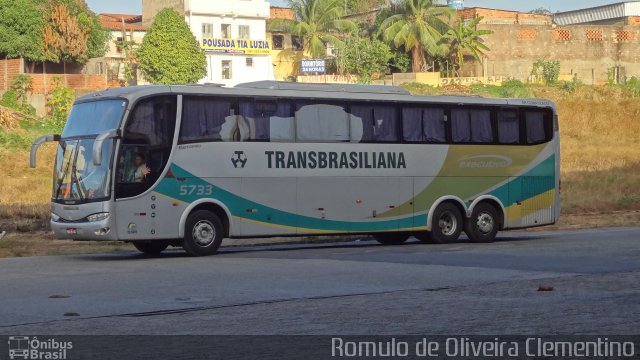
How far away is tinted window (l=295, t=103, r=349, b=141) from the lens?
78.2 feet

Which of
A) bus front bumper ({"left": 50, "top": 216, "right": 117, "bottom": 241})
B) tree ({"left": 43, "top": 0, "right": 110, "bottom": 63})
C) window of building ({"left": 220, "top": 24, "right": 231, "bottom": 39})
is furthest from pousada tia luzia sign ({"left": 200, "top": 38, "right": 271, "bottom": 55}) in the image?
bus front bumper ({"left": 50, "top": 216, "right": 117, "bottom": 241})

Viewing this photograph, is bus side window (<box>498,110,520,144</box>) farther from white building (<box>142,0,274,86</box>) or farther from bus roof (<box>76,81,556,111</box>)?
white building (<box>142,0,274,86</box>)

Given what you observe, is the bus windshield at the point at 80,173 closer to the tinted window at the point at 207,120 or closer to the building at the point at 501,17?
the tinted window at the point at 207,120

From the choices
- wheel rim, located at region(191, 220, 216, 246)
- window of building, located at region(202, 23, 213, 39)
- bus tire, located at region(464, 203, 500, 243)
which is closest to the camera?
wheel rim, located at region(191, 220, 216, 246)

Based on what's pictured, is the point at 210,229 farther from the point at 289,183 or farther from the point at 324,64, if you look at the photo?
the point at 324,64

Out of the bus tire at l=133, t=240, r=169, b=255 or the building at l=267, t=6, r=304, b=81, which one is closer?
the bus tire at l=133, t=240, r=169, b=255

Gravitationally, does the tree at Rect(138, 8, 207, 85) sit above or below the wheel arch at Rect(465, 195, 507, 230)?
above

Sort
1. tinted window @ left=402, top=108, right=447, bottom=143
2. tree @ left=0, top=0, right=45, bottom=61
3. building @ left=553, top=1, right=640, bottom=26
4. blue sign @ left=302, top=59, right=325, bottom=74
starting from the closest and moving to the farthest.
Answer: tinted window @ left=402, top=108, right=447, bottom=143
tree @ left=0, top=0, right=45, bottom=61
blue sign @ left=302, top=59, right=325, bottom=74
building @ left=553, top=1, right=640, bottom=26

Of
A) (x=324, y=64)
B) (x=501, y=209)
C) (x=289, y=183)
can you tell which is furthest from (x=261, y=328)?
(x=324, y=64)

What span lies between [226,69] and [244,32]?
3522 mm

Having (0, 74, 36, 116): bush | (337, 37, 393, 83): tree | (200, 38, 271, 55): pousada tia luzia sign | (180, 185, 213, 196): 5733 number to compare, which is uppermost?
(200, 38, 271, 55): pousada tia luzia sign

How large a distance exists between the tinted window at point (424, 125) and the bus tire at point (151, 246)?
6255 mm

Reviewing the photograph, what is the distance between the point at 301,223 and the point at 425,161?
12.4ft

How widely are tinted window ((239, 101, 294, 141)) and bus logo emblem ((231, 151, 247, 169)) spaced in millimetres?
323
